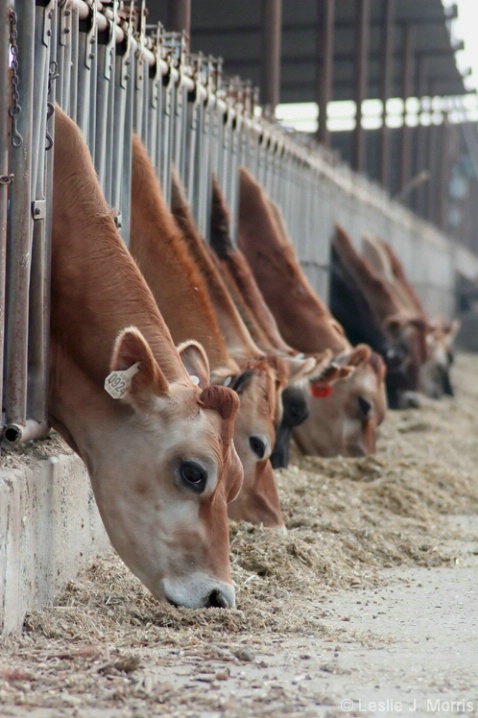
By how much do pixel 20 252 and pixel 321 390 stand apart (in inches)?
162

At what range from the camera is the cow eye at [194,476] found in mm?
4008

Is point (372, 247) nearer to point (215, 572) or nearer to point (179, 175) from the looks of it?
point (179, 175)

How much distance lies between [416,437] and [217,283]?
428cm

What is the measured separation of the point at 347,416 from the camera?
859 centimetres

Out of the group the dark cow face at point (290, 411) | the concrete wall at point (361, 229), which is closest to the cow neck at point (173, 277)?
the dark cow face at point (290, 411)

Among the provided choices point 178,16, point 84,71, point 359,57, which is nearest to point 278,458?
point 84,71

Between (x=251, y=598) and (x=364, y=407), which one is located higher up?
(x=251, y=598)

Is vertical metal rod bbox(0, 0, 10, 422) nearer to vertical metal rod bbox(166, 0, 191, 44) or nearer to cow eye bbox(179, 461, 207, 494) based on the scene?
cow eye bbox(179, 461, 207, 494)

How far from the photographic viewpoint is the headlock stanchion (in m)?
4.11

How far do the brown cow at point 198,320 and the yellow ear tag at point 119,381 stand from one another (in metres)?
1.61

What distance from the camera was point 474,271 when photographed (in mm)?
37875

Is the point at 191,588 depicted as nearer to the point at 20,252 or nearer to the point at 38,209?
the point at 20,252

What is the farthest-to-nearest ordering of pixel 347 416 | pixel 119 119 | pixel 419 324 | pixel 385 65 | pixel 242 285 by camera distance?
pixel 385 65 < pixel 419 324 < pixel 347 416 < pixel 242 285 < pixel 119 119

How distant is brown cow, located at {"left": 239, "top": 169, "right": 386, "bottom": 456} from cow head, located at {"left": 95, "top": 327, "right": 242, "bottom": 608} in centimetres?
442
